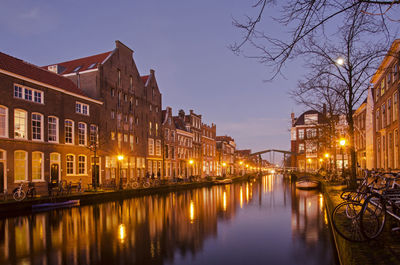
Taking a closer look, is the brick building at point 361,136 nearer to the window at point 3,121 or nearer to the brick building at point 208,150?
the brick building at point 208,150

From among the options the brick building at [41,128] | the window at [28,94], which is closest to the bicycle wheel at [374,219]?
the brick building at [41,128]

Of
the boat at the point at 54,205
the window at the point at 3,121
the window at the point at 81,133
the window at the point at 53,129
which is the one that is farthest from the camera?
the window at the point at 81,133

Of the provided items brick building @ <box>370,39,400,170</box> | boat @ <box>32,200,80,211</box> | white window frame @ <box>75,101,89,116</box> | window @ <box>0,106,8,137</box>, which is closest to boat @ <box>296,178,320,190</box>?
brick building @ <box>370,39,400,170</box>

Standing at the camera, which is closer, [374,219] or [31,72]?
[374,219]

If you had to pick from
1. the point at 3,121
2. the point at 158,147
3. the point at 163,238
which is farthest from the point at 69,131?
the point at 163,238

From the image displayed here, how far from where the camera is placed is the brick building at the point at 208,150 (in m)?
72.4

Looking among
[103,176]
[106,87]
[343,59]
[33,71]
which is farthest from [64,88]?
[343,59]

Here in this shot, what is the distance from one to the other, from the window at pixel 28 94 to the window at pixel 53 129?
6.57 feet

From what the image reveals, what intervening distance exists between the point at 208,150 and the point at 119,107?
37777 millimetres

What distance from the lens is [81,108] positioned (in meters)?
33.5

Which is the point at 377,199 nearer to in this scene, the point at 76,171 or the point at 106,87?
the point at 76,171

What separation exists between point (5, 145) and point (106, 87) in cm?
1559

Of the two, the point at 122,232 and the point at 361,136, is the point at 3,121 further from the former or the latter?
the point at 361,136

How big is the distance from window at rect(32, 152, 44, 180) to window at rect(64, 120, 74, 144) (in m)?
3.61
